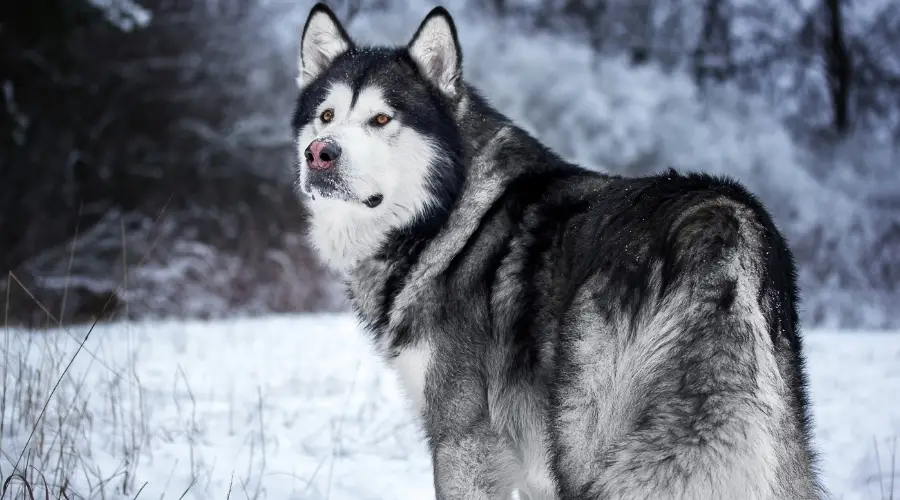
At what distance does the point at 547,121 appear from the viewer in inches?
487

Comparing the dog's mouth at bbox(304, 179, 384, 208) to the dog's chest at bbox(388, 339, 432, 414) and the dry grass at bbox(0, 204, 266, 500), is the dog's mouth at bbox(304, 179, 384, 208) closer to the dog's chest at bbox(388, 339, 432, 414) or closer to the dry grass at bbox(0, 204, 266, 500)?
the dog's chest at bbox(388, 339, 432, 414)

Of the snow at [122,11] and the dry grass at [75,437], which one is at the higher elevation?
the snow at [122,11]

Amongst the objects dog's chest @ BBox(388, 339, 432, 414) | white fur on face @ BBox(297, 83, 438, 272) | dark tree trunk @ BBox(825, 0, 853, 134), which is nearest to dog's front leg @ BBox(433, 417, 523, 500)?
dog's chest @ BBox(388, 339, 432, 414)

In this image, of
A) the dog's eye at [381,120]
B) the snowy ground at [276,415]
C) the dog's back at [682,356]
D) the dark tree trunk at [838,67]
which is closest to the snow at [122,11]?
the snowy ground at [276,415]

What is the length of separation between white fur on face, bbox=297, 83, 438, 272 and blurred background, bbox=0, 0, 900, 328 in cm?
845

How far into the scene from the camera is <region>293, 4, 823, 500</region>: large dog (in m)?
1.90

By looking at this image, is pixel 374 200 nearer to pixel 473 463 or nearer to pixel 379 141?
pixel 379 141

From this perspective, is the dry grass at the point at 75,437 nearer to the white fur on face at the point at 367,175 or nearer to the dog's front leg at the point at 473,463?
the dog's front leg at the point at 473,463

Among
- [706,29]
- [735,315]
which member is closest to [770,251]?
[735,315]

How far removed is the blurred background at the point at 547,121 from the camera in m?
11.8

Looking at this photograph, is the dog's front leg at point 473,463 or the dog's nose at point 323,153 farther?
the dog's nose at point 323,153

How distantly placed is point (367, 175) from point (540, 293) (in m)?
0.87

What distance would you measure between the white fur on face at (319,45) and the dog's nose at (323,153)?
776 millimetres

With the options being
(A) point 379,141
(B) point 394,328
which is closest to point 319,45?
(A) point 379,141
